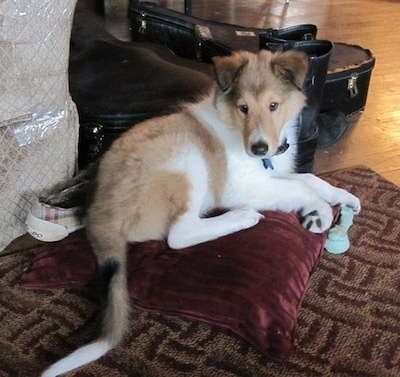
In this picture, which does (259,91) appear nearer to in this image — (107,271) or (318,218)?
(318,218)

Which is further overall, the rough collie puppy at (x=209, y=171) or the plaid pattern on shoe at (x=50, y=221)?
the plaid pattern on shoe at (x=50, y=221)

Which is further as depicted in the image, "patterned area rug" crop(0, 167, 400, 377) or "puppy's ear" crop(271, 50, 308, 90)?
"puppy's ear" crop(271, 50, 308, 90)

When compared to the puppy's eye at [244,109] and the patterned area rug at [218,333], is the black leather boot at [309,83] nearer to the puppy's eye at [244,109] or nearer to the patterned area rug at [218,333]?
the puppy's eye at [244,109]

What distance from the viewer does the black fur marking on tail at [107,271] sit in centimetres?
169

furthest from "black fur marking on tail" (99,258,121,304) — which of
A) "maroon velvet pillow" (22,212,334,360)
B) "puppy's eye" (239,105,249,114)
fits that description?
"puppy's eye" (239,105,249,114)

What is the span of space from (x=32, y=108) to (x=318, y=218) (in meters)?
1.03

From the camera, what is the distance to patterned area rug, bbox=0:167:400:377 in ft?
5.28

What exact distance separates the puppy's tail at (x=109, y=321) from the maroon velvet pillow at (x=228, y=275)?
117 millimetres

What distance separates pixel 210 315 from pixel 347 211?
2.46ft

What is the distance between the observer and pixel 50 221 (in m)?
2.01

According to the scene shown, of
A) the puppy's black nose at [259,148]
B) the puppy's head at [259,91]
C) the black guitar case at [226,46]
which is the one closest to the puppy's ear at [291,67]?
the puppy's head at [259,91]

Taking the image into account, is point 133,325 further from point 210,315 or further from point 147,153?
point 147,153

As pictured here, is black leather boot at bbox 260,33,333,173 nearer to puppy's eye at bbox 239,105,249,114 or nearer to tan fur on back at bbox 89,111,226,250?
puppy's eye at bbox 239,105,249,114

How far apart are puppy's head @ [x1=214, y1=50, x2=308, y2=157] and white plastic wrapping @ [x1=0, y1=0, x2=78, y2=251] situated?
0.55 m
